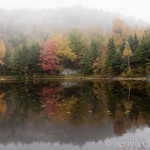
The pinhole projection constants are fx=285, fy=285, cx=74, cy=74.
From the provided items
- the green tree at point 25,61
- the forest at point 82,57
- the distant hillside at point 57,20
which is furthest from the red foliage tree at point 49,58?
the distant hillside at point 57,20

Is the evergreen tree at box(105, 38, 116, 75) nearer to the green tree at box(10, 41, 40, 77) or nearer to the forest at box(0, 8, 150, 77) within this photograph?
the forest at box(0, 8, 150, 77)

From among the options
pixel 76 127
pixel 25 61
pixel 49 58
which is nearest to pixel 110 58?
pixel 49 58

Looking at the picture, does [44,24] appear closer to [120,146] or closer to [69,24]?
[69,24]

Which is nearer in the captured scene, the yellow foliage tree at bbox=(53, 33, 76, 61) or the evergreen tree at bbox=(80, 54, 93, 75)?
the evergreen tree at bbox=(80, 54, 93, 75)

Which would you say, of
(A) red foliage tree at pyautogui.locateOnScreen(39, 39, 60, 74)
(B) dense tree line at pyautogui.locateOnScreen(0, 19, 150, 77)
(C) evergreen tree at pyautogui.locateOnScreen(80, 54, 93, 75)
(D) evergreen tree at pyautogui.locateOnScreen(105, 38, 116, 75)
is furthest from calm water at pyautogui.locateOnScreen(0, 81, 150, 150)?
(A) red foliage tree at pyautogui.locateOnScreen(39, 39, 60, 74)

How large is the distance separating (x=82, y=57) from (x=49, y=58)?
326 inches

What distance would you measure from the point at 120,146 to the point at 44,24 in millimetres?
150244

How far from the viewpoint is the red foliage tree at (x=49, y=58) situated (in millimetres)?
70000

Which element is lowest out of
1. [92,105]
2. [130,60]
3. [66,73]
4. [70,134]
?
[66,73]

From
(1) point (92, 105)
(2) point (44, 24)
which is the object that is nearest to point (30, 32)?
(2) point (44, 24)

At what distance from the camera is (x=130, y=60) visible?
6412cm

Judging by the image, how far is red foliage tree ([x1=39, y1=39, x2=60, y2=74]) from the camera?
70.0 meters

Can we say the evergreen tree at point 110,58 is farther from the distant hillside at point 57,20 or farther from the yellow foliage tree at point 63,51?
the distant hillside at point 57,20

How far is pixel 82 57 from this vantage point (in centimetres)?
7144
